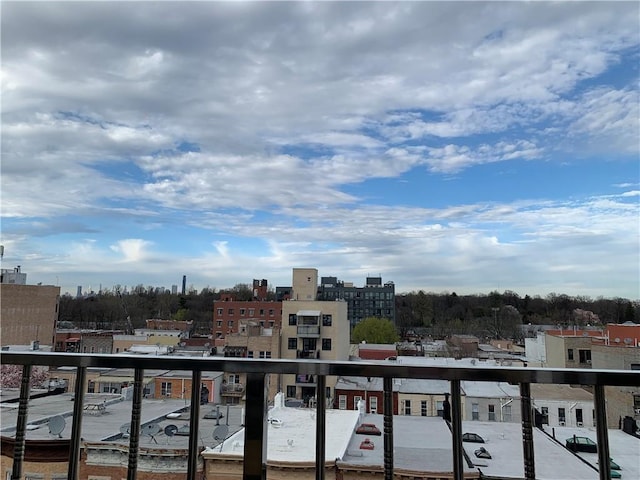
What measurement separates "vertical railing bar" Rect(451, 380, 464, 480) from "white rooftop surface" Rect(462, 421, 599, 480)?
17 millimetres

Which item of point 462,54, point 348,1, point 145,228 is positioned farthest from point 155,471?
point 145,228

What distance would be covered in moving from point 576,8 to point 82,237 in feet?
18.8

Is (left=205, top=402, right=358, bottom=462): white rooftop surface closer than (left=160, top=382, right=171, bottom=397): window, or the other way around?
(left=205, top=402, right=358, bottom=462): white rooftop surface

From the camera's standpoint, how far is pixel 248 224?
8648 millimetres

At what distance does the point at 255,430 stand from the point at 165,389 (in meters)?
0.37

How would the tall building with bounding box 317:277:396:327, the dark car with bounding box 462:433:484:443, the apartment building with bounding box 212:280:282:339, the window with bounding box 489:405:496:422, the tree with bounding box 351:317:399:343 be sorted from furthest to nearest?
the tall building with bounding box 317:277:396:327
the tree with bounding box 351:317:399:343
the apartment building with bounding box 212:280:282:339
the dark car with bounding box 462:433:484:443
the window with bounding box 489:405:496:422

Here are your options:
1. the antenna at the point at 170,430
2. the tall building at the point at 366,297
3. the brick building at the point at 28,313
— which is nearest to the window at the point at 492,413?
the antenna at the point at 170,430

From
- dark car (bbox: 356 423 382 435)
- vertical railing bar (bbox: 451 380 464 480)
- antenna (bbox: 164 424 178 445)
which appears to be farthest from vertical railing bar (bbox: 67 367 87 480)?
vertical railing bar (bbox: 451 380 464 480)

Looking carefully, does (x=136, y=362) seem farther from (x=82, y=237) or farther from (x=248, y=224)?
(x=248, y=224)

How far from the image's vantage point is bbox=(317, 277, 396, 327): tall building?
10.0 meters

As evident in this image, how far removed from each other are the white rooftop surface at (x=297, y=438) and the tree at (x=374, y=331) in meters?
7.35

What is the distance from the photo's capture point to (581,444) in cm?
113

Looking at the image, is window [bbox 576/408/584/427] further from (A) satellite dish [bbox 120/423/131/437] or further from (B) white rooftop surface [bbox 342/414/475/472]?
(A) satellite dish [bbox 120/423/131/437]

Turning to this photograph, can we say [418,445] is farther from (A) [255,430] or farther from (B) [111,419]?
(B) [111,419]
